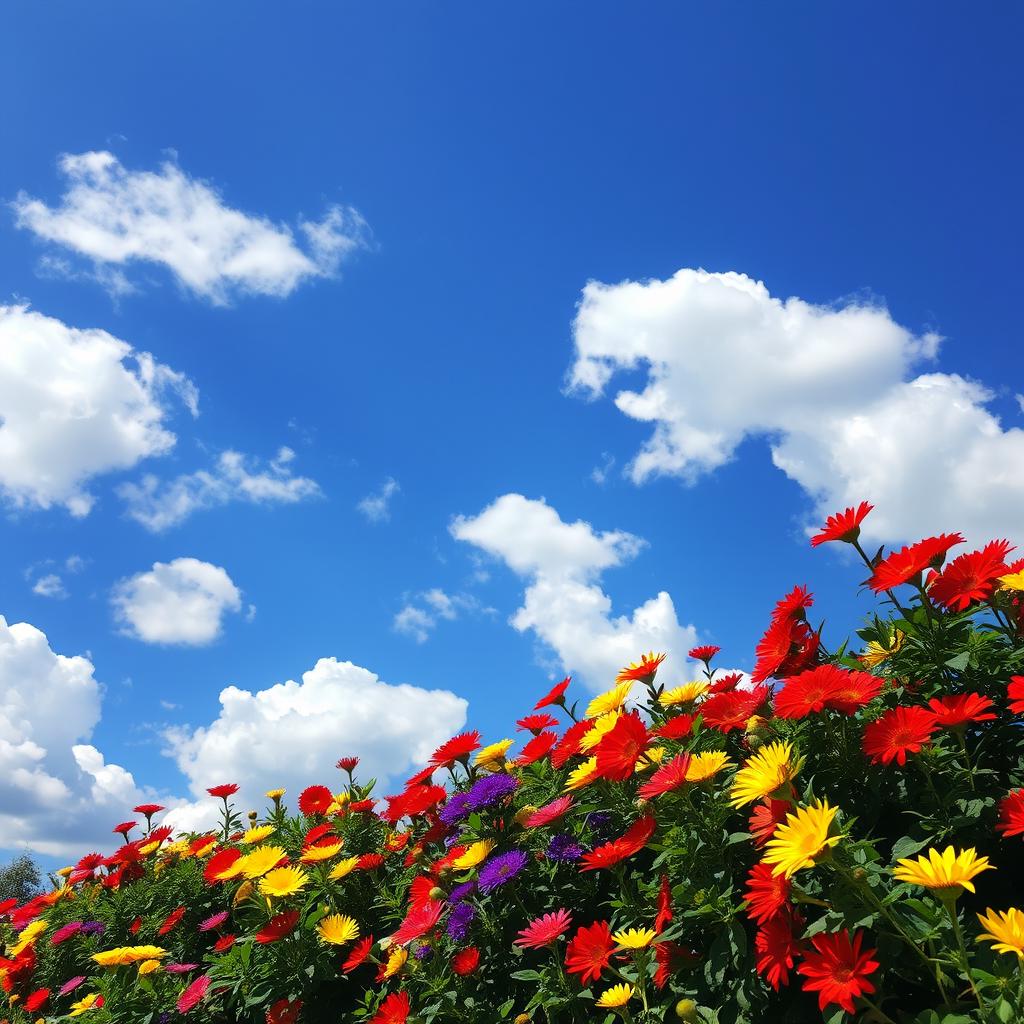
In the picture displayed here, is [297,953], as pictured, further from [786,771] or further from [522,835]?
[786,771]

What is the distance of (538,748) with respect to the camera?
11.3 ft

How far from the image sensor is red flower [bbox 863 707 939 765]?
197 cm

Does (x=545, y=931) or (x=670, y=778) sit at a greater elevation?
(x=670, y=778)

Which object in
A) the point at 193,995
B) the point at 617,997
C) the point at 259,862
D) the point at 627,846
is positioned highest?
the point at 259,862

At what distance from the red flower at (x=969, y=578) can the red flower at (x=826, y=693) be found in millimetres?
477

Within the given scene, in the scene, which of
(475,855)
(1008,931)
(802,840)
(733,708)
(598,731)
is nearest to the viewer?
(1008,931)

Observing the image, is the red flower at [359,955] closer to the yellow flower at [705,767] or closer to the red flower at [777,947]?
the yellow flower at [705,767]

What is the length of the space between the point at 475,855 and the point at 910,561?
1867 millimetres

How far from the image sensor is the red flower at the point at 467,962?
111 inches

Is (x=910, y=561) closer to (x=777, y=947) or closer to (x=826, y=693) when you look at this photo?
(x=826, y=693)

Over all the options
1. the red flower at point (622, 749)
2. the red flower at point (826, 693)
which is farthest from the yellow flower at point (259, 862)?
the red flower at point (826, 693)

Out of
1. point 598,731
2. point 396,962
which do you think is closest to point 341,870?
point 396,962

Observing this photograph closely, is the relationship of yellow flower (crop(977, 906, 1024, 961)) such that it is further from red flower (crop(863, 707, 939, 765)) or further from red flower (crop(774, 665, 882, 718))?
red flower (crop(774, 665, 882, 718))

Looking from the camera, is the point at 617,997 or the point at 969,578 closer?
the point at 617,997
